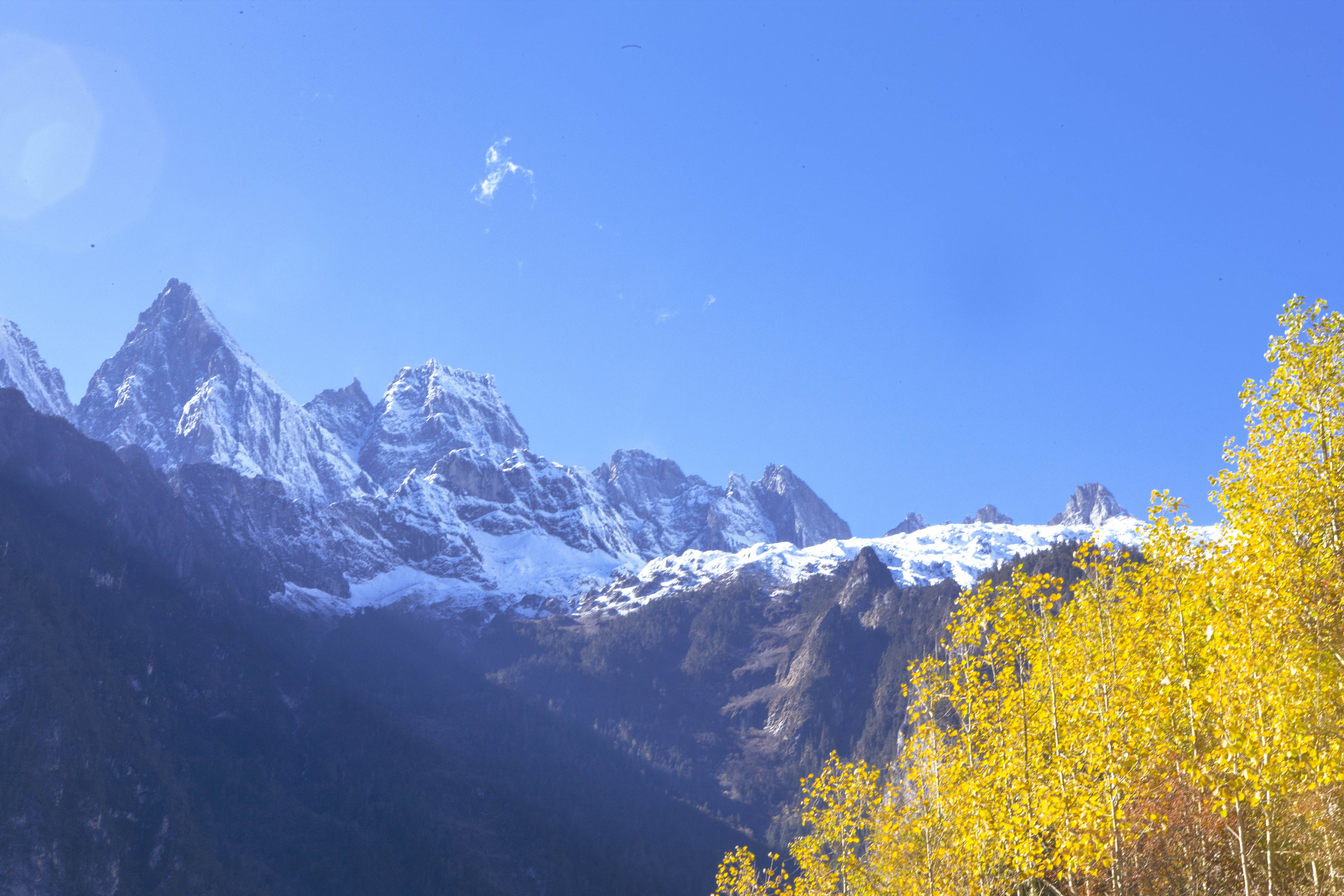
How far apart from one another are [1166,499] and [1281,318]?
6.36 meters

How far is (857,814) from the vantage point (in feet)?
111

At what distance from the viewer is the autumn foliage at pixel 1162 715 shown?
2212cm

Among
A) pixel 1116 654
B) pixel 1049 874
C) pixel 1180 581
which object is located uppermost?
pixel 1180 581

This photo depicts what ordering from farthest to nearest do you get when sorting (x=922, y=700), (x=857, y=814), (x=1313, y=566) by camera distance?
(x=857, y=814)
(x=922, y=700)
(x=1313, y=566)

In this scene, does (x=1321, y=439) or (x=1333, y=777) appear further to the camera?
(x=1321, y=439)

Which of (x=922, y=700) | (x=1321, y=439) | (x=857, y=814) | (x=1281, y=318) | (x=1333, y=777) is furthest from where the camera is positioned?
(x=857, y=814)

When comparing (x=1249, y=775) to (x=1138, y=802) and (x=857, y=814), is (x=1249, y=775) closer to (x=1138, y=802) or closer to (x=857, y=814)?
(x=1138, y=802)

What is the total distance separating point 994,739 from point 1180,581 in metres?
7.39

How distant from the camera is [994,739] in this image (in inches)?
1146

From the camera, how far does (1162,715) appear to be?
81.1ft

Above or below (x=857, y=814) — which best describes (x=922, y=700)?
above

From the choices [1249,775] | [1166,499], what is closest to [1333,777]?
[1249,775]

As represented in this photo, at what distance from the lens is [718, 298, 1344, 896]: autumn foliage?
22125mm

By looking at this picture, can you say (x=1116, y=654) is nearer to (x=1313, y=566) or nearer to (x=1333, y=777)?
(x=1313, y=566)
